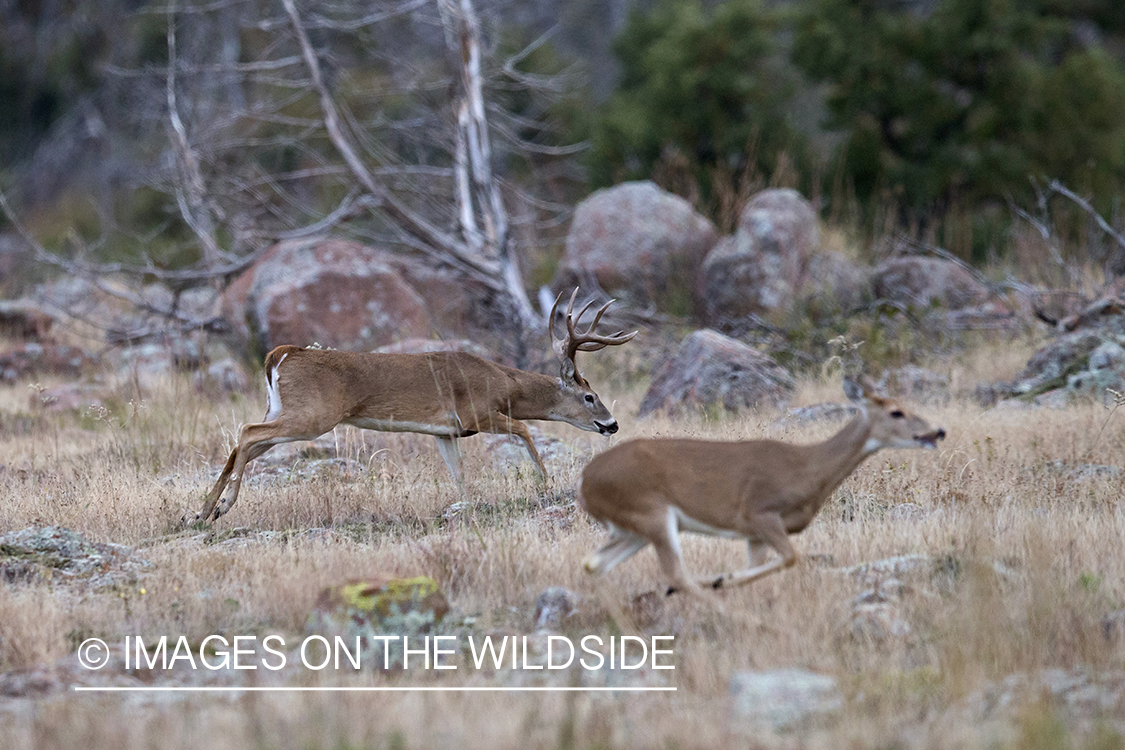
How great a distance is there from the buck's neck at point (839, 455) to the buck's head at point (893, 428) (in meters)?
0.03

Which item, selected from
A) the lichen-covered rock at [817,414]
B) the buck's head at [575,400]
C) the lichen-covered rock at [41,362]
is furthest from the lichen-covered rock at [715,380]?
the lichen-covered rock at [41,362]

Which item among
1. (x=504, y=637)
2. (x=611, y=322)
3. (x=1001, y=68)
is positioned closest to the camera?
(x=504, y=637)

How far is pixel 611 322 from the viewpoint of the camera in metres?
15.3

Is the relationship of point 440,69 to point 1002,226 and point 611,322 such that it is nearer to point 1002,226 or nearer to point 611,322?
point 611,322

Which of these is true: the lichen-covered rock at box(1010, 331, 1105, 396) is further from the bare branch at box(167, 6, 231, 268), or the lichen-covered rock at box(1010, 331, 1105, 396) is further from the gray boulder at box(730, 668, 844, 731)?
the bare branch at box(167, 6, 231, 268)

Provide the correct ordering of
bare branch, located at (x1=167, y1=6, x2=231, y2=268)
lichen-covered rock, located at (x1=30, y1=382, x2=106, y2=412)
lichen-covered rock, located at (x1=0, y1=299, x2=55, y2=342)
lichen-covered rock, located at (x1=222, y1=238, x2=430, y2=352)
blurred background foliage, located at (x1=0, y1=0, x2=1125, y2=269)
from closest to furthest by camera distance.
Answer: lichen-covered rock, located at (x1=30, y1=382, x2=106, y2=412)
lichen-covered rock, located at (x1=222, y1=238, x2=430, y2=352)
bare branch, located at (x1=167, y1=6, x2=231, y2=268)
lichen-covered rock, located at (x1=0, y1=299, x2=55, y2=342)
blurred background foliage, located at (x1=0, y1=0, x2=1125, y2=269)

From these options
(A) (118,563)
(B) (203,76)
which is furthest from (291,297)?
(B) (203,76)

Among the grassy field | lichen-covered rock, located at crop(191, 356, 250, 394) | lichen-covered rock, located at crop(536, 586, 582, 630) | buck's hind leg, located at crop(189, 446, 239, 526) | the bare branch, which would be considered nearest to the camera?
the grassy field

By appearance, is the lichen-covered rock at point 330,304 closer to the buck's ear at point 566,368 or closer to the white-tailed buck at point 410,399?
the white-tailed buck at point 410,399

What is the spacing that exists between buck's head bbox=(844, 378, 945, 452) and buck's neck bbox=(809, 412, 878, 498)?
3 cm

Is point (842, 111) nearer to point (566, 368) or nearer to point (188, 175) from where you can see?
point (188, 175)

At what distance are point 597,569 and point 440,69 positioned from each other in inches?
664

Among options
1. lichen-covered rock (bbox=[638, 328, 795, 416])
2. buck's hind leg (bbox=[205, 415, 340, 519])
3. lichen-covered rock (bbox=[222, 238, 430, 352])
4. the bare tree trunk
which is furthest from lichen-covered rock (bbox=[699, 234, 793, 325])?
buck's hind leg (bbox=[205, 415, 340, 519])

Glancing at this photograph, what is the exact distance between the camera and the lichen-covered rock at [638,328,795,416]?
35.4ft
